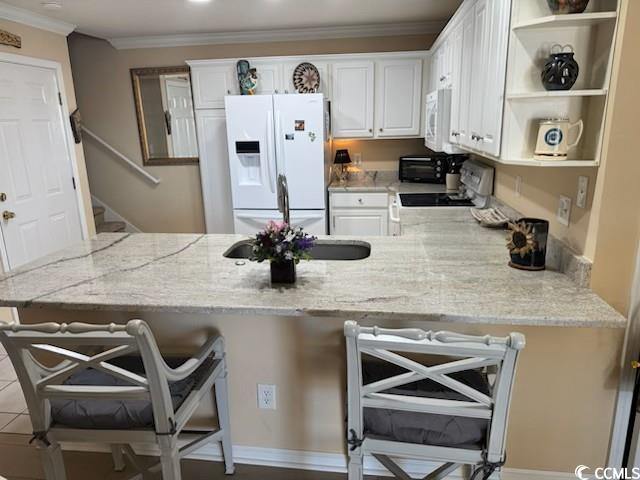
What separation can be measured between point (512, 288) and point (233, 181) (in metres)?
2.95

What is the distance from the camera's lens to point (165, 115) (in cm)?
462

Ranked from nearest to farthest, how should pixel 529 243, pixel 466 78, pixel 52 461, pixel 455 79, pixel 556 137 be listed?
pixel 52 461 < pixel 556 137 < pixel 529 243 < pixel 466 78 < pixel 455 79

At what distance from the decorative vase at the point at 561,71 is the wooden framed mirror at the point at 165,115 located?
12.2ft

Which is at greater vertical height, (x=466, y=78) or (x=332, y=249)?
(x=466, y=78)

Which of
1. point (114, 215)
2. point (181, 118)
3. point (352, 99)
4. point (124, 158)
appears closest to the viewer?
point (352, 99)

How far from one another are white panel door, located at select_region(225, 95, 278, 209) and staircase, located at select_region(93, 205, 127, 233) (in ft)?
5.48

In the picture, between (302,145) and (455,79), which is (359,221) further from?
(455,79)

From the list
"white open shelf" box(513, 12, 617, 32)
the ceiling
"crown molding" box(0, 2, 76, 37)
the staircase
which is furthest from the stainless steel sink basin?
the staircase

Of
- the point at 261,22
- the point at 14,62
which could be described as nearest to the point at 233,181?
the point at 261,22

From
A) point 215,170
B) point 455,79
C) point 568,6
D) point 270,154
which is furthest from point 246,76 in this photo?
point 568,6

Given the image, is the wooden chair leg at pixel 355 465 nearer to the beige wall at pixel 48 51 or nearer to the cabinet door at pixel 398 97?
the beige wall at pixel 48 51

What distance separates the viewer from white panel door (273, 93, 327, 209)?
12.1 ft

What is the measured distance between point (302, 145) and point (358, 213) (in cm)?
84

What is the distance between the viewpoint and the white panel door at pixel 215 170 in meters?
4.24
